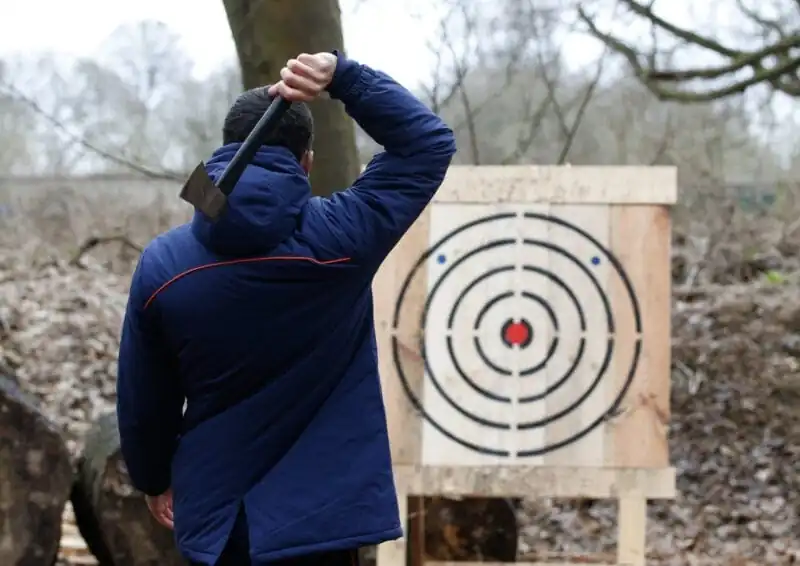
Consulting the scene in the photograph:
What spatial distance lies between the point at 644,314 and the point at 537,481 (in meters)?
0.49

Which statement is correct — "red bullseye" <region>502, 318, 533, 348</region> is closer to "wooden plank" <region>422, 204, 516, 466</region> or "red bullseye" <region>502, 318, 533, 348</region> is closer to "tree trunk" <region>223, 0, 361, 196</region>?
"wooden plank" <region>422, 204, 516, 466</region>

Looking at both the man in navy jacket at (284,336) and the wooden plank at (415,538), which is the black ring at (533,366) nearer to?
the wooden plank at (415,538)

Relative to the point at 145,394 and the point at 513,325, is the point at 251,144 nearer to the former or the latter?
the point at 145,394

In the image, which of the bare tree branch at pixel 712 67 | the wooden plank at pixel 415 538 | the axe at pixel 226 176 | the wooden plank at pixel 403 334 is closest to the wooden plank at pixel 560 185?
the wooden plank at pixel 403 334

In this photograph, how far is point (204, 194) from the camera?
1.28 m

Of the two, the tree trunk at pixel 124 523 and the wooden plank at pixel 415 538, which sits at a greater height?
the tree trunk at pixel 124 523

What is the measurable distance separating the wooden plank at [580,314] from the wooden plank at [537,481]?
0.42 ft

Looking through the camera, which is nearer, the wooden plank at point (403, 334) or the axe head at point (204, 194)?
the axe head at point (204, 194)

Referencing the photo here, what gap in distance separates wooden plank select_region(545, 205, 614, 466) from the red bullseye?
0.26ft

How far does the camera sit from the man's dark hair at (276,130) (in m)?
1.39

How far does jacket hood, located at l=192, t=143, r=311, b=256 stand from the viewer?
4.26ft

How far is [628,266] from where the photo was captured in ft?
8.36

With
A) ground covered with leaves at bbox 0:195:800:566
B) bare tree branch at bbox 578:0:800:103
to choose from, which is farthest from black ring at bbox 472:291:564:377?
bare tree branch at bbox 578:0:800:103

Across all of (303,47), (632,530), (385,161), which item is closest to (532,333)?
(632,530)
